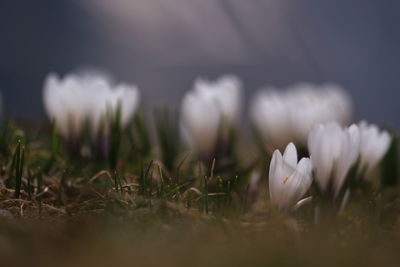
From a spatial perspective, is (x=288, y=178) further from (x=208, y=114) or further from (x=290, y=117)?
(x=290, y=117)

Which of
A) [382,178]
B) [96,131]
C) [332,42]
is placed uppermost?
[332,42]

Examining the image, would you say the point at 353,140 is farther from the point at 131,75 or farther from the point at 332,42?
the point at 131,75

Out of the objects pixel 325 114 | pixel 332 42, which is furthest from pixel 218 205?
pixel 332 42

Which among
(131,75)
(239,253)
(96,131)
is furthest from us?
(131,75)

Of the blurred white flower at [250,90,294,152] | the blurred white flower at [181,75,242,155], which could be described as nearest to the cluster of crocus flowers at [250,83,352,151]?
the blurred white flower at [250,90,294,152]

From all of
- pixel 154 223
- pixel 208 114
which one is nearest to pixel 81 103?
pixel 208 114

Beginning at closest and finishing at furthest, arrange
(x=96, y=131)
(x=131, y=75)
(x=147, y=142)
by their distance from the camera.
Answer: (x=96, y=131) → (x=147, y=142) → (x=131, y=75)

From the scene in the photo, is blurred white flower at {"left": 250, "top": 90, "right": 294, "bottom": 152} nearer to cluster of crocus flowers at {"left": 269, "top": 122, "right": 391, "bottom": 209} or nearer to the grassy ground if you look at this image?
the grassy ground
